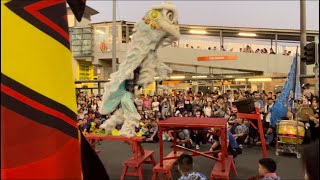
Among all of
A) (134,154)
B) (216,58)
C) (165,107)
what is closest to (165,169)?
(134,154)

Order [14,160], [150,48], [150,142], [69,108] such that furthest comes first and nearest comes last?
[150,142] → [150,48] → [69,108] → [14,160]

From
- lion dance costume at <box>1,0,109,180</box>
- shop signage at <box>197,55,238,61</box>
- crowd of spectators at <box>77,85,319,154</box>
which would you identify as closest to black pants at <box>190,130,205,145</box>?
crowd of spectators at <box>77,85,319,154</box>

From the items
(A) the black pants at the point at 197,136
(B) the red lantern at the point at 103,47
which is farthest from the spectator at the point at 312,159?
(B) the red lantern at the point at 103,47

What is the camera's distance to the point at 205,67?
1988cm

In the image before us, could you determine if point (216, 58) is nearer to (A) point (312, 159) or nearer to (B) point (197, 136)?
(B) point (197, 136)

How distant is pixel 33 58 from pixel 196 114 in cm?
877

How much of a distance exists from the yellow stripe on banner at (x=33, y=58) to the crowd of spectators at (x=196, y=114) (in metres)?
5.90

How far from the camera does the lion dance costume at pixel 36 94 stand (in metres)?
0.89

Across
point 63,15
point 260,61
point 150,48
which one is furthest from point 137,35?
point 260,61

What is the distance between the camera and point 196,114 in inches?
377

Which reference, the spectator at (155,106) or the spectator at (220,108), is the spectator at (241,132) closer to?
the spectator at (220,108)

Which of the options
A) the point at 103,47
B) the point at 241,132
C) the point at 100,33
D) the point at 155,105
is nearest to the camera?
the point at 241,132

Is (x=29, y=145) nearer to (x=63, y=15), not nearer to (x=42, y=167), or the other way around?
(x=42, y=167)

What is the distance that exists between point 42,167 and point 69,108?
0.59ft
